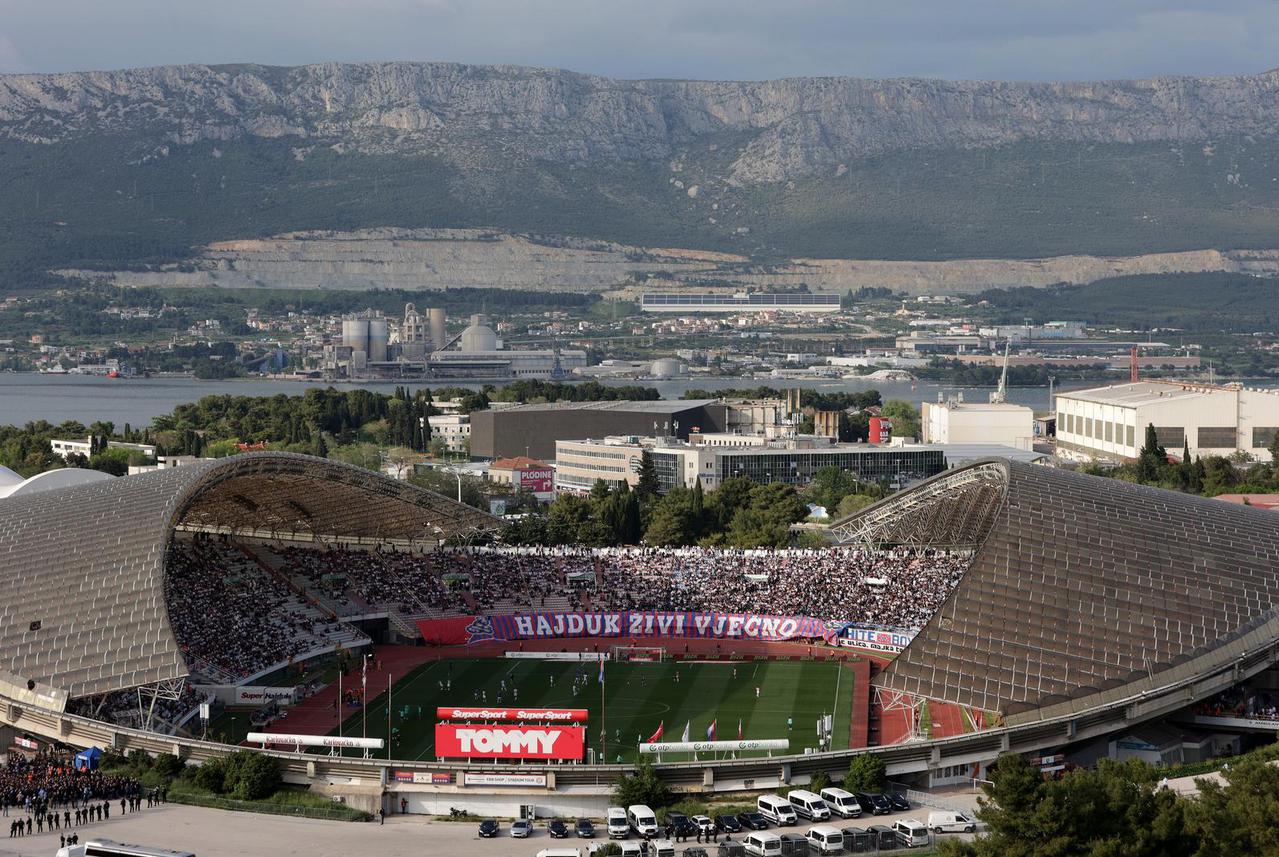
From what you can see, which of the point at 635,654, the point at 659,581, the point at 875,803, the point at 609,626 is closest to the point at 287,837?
the point at 875,803

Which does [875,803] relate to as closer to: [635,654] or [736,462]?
[635,654]

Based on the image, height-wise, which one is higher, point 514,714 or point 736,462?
point 736,462

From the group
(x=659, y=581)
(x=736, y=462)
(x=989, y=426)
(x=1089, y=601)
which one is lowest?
(x=659, y=581)

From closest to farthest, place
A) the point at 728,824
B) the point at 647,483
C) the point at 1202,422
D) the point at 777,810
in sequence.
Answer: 1. the point at 728,824
2. the point at 777,810
3. the point at 647,483
4. the point at 1202,422

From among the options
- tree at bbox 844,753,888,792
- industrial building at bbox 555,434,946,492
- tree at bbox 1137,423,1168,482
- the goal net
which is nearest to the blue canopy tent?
tree at bbox 844,753,888,792

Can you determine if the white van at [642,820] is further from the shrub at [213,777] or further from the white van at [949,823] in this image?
the shrub at [213,777]

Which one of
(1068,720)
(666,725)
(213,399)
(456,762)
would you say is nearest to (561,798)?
(456,762)
